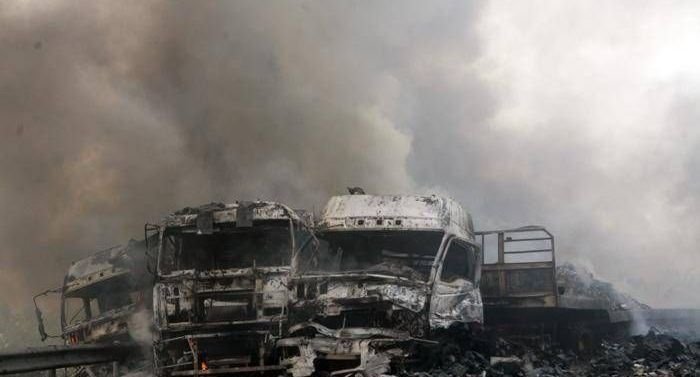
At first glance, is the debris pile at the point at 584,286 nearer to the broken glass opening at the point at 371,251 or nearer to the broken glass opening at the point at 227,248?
the broken glass opening at the point at 371,251

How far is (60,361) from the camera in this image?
9.40 m

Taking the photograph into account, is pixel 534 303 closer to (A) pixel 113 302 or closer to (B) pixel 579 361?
(B) pixel 579 361

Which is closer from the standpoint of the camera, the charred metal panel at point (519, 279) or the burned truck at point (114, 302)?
the charred metal panel at point (519, 279)

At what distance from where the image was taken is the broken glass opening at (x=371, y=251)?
348 inches

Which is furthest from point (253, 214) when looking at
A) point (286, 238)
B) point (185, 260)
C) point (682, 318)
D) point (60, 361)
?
point (682, 318)

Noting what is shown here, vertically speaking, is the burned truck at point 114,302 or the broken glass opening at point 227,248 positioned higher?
the broken glass opening at point 227,248

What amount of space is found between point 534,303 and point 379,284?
348 centimetres

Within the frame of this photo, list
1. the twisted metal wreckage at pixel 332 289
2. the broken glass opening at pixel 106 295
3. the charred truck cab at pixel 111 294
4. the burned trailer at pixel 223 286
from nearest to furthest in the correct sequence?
the twisted metal wreckage at pixel 332 289
the burned trailer at pixel 223 286
the charred truck cab at pixel 111 294
the broken glass opening at pixel 106 295

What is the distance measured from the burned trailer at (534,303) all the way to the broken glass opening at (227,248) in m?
3.10

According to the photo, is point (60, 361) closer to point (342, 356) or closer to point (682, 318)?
point (342, 356)

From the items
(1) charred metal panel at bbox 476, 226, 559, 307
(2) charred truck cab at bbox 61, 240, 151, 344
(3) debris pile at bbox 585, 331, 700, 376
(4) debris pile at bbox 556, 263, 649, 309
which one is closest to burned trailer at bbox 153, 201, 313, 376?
(2) charred truck cab at bbox 61, 240, 151, 344

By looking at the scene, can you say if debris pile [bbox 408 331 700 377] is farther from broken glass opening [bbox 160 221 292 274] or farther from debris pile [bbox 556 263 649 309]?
broken glass opening [bbox 160 221 292 274]

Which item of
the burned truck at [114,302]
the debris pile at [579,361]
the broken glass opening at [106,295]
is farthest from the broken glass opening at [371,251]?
the broken glass opening at [106,295]

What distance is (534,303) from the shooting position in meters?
10.4
